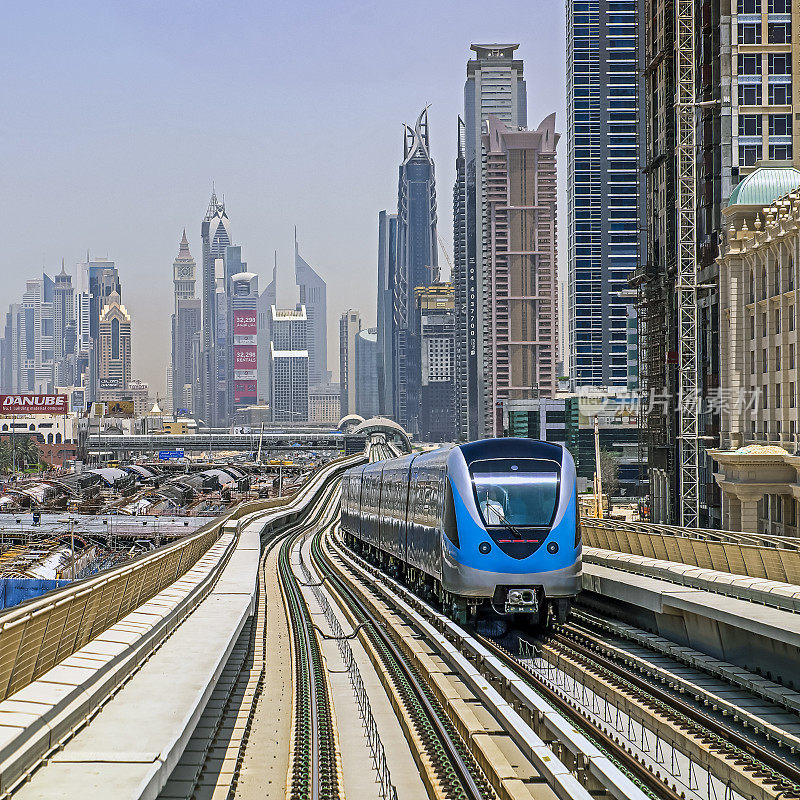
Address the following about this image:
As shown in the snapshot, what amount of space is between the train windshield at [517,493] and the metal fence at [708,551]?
3547mm

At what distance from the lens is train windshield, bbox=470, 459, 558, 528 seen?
814 inches

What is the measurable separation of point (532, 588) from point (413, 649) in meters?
2.45

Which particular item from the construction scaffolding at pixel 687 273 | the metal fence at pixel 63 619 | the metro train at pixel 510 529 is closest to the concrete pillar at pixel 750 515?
the construction scaffolding at pixel 687 273

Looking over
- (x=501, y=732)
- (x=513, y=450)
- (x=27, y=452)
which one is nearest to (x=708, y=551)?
(x=513, y=450)

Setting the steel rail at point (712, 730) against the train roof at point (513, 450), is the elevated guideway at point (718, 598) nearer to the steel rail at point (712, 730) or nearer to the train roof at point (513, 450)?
the steel rail at point (712, 730)

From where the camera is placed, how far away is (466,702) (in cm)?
1588

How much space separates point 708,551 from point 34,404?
189m

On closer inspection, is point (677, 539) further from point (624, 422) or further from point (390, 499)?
point (624, 422)

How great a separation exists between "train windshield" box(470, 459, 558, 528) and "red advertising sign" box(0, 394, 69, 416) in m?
185

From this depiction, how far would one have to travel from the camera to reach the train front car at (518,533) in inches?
807

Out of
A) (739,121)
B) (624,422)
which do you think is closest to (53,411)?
(624,422)

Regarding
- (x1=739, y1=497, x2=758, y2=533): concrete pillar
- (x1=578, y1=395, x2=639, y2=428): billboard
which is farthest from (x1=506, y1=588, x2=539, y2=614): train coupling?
(x1=578, y1=395, x2=639, y2=428): billboard

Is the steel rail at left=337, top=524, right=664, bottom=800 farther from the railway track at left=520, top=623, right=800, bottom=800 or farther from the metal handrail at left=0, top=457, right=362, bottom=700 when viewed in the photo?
the metal handrail at left=0, top=457, right=362, bottom=700

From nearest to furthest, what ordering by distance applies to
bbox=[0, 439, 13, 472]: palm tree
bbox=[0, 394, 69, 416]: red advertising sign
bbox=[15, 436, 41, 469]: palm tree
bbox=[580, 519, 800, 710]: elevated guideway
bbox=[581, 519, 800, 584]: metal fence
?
1. bbox=[580, 519, 800, 710]: elevated guideway
2. bbox=[581, 519, 800, 584]: metal fence
3. bbox=[0, 439, 13, 472]: palm tree
4. bbox=[15, 436, 41, 469]: palm tree
5. bbox=[0, 394, 69, 416]: red advertising sign
